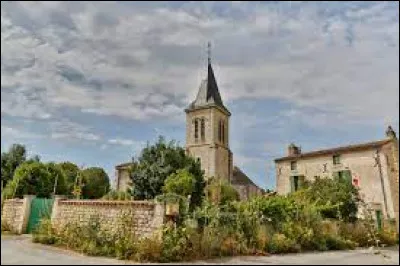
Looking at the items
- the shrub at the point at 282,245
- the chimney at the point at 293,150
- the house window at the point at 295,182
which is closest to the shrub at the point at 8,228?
the shrub at the point at 282,245

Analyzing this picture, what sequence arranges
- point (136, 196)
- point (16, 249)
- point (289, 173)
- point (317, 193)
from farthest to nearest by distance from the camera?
point (289, 173)
point (136, 196)
point (317, 193)
point (16, 249)

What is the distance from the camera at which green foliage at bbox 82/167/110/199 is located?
34875mm

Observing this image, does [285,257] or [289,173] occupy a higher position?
[289,173]

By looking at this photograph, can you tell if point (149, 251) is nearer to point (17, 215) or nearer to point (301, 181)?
point (17, 215)

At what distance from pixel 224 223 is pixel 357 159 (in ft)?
53.8

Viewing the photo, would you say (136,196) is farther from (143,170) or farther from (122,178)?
(122,178)

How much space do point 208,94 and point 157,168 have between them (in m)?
22.4

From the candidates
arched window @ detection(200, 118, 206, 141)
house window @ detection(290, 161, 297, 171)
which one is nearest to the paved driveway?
house window @ detection(290, 161, 297, 171)

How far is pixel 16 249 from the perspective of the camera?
9227 mm

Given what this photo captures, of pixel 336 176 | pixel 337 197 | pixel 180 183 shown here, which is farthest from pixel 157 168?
pixel 336 176

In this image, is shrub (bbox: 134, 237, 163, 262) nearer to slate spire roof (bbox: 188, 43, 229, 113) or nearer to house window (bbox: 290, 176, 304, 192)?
house window (bbox: 290, 176, 304, 192)

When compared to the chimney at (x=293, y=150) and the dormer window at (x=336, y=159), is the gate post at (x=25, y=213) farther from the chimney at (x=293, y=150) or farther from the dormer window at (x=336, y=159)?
the chimney at (x=293, y=150)

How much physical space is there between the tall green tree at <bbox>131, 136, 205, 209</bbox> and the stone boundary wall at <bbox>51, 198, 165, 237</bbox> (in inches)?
351

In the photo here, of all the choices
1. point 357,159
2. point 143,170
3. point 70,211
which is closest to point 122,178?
point 143,170
